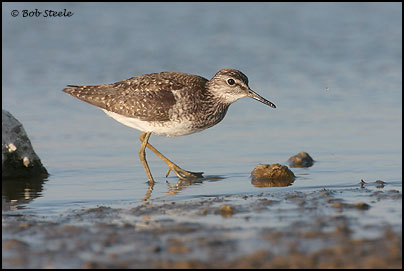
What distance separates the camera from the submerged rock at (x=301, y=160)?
1086 centimetres

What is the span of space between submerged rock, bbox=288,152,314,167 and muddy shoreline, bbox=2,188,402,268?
7.84ft

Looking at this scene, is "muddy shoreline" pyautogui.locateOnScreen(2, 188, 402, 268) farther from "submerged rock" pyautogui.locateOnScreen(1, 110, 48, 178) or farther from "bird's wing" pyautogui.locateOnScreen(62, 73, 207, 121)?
"bird's wing" pyautogui.locateOnScreen(62, 73, 207, 121)

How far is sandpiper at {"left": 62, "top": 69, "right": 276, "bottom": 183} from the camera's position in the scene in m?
10.7

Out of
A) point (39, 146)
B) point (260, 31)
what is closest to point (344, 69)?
point (260, 31)

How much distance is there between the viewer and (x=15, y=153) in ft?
33.6

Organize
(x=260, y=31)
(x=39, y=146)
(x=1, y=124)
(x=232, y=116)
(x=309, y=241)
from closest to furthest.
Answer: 1. (x=309, y=241)
2. (x=1, y=124)
3. (x=39, y=146)
4. (x=232, y=116)
5. (x=260, y=31)

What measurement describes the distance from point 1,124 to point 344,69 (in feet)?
29.9

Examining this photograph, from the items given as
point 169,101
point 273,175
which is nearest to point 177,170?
point 169,101

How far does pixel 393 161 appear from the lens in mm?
10789

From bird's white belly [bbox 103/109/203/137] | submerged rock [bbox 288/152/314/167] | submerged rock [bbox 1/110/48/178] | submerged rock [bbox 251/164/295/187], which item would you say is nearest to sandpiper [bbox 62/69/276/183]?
bird's white belly [bbox 103/109/203/137]

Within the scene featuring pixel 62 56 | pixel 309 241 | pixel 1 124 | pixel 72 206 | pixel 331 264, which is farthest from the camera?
pixel 62 56

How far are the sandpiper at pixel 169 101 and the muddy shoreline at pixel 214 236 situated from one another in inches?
96.9

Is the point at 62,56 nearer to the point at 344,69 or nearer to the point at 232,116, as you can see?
the point at 232,116

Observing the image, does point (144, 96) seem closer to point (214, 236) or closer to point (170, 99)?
point (170, 99)
